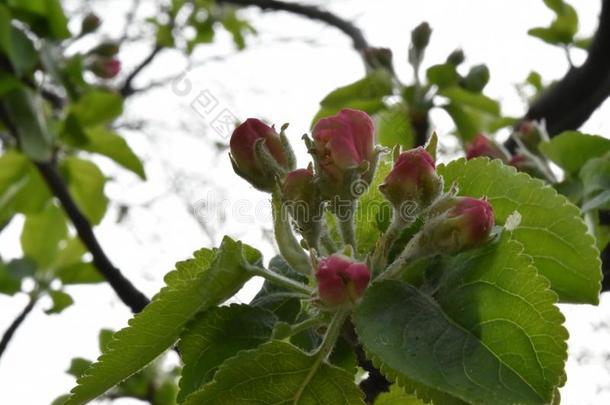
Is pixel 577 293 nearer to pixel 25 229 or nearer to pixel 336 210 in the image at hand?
pixel 336 210

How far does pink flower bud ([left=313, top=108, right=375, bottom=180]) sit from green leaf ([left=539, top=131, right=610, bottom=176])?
63cm

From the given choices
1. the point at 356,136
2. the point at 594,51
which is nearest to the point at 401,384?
the point at 356,136

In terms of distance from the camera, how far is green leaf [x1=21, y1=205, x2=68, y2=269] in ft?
8.71

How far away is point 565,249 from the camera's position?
0.86 metres

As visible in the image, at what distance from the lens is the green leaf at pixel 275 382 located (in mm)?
777

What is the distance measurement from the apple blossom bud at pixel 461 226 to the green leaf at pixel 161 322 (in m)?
0.20

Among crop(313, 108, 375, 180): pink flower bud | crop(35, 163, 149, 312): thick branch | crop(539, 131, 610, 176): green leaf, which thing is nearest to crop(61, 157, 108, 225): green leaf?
crop(35, 163, 149, 312): thick branch

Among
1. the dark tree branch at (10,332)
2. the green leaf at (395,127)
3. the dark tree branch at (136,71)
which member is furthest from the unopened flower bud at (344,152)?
the dark tree branch at (136,71)

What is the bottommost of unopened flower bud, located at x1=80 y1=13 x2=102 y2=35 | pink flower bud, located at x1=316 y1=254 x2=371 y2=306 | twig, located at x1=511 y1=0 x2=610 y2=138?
twig, located at x1=511 y1=0 x2=610 y2=138

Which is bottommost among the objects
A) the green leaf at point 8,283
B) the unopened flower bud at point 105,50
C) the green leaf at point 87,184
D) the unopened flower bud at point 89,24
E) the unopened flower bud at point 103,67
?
the green leaf at point 8,283

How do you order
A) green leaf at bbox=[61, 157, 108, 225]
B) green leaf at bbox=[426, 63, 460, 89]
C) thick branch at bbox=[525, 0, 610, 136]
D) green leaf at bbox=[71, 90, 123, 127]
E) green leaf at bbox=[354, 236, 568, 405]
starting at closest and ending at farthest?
green leaf at bbox=[354, 236, 568, 405], thick branch at bbox=[525, 0, 610, 136], green leaf at bbox=[426, 63, 460, 89], green leaf at bbox=[71, 90, 123, 127], green leaf at bbox=[61, 157, 108, 225]

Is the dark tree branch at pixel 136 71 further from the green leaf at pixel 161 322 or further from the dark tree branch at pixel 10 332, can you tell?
the green leaf at pixel 161 322

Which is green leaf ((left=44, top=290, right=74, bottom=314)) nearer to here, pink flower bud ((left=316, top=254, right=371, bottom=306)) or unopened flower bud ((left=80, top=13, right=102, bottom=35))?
unopened flower bud ((left=80, top=13, right=102, bottom=35))

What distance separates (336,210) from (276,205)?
7 cm
